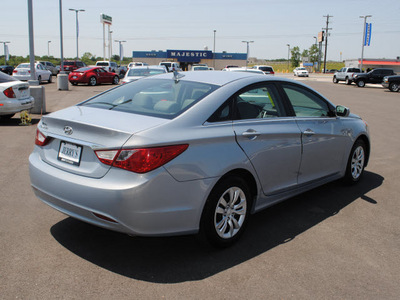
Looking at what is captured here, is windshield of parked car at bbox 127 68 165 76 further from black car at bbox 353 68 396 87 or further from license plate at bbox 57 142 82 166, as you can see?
black car at bbox 353 68 396 87

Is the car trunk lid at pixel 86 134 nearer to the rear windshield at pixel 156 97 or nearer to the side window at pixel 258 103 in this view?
the rear windshield at pixel 156 97

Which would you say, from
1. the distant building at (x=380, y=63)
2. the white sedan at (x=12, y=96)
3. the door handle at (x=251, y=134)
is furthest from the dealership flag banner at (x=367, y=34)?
the door handle at (x=251, y=134)

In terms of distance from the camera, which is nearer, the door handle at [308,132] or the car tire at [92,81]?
the door handle at [308,132]

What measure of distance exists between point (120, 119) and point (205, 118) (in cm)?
74

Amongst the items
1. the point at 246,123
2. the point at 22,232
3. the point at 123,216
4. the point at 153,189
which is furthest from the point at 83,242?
the point at 246,123

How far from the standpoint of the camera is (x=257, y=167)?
13.2ft

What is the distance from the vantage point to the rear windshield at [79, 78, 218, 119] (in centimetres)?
379

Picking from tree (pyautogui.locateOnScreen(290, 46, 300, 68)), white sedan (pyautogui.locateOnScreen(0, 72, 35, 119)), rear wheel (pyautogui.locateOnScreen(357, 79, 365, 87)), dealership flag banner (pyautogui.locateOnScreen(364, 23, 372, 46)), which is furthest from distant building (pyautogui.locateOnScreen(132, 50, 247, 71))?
white sedan (pyautogui.locateOnScreen(0, 72, 35, 119))

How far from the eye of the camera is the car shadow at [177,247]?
3.47 m

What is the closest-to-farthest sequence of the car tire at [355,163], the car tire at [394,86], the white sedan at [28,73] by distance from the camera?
the car tire at [355,163], the white sedan at [28,73], the car tire at [394,86]

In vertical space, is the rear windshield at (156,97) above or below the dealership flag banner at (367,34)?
below

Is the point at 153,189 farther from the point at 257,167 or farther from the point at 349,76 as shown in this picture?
the point at 349,76

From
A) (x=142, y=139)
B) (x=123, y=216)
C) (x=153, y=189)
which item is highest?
(x=142, y=139)

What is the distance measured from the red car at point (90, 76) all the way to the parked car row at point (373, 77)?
22.6 meters
